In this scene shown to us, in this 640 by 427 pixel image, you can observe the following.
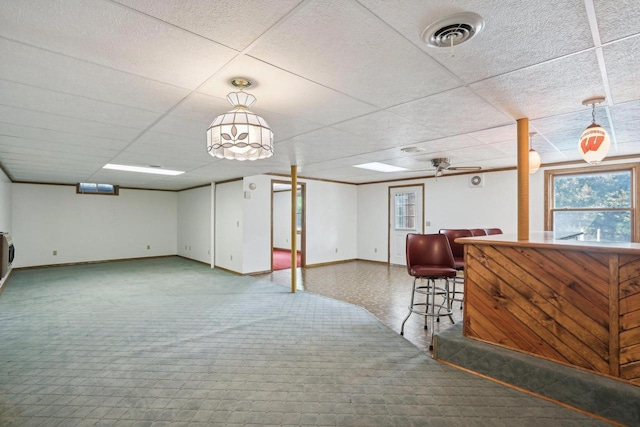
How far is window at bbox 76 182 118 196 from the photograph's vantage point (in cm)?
799

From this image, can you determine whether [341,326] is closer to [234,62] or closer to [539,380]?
[539,380]

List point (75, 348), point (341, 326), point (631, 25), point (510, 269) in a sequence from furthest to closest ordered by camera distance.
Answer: point (341, 326)
point (75, 348)
point (510, 269)
point (631, 25)

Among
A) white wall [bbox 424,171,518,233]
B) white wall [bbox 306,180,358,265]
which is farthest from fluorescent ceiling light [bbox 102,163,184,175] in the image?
white wall [bbox 424,171,518,233]

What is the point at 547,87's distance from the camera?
2.18m

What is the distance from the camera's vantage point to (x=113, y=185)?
842 centimetres

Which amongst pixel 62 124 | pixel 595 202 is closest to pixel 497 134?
pixel 595 202

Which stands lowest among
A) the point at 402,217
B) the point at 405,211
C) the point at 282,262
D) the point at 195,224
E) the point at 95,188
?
the point at 282,262

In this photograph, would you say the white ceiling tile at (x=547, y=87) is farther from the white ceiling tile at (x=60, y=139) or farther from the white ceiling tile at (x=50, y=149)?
the white ceiling tile at (x=50, y=149)

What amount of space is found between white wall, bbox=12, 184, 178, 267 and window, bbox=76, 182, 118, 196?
0.42ft

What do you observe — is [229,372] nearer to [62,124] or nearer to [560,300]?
[560,300]

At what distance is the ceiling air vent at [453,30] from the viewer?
4.60ft

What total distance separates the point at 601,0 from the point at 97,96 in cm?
302

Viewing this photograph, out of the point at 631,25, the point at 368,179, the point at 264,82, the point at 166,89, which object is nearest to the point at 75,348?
the point at 166,89

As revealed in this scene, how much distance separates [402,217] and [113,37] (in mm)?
7043
